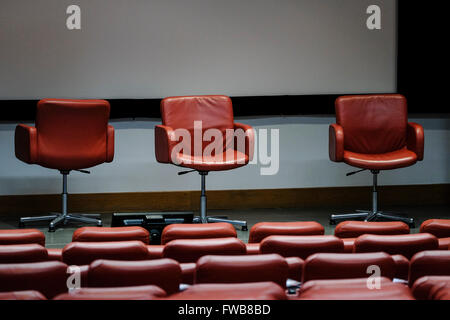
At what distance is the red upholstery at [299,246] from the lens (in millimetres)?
2408

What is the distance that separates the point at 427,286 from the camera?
5.49ft

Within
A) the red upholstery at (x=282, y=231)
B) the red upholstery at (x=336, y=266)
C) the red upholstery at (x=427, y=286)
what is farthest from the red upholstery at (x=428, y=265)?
the red upholstery at (x=282, y=231)

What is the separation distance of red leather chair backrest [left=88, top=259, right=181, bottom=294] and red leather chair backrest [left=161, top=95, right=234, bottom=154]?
11.9 ft

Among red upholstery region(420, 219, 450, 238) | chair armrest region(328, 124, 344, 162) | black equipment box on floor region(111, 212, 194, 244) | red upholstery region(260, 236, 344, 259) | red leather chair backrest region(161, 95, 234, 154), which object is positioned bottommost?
black equipment box on floor region(111, 212, 194, 244)

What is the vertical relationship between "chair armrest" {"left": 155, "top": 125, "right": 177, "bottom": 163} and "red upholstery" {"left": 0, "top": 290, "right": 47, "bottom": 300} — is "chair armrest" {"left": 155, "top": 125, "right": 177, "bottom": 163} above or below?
above

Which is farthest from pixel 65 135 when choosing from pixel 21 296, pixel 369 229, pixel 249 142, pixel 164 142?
pixel 21 296

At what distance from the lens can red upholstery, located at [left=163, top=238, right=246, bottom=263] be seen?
230 centimetres

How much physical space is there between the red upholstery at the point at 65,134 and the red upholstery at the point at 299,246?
297cm

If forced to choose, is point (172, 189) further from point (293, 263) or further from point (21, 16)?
point (293, 263)

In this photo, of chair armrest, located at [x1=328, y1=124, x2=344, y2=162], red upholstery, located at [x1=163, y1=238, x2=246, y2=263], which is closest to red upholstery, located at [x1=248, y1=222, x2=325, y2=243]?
red upholstery, located at [x1=163, y1=238, x2=246, y2=263]

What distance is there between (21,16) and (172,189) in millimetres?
2081

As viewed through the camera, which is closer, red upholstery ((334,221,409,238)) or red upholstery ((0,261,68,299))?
red upholstery ((0,261,68,299))

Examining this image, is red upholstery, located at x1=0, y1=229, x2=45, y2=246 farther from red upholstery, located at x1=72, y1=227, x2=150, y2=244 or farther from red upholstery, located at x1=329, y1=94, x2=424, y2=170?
red upholstery, located at x1=329, y1=94, x2=424, y2=170

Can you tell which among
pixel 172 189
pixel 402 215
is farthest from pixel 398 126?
pixel 172 189
